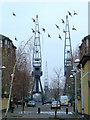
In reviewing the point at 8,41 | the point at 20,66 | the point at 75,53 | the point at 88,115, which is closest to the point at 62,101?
the point at 75,53

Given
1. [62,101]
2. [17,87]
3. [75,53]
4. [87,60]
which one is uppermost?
[75,53]

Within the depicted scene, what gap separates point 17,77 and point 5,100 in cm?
516

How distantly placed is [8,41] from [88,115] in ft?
124

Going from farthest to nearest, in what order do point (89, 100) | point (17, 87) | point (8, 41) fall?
point (8, 41), point (17, 87), point (89, 100)

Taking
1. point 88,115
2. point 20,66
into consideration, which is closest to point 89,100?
point 88,115

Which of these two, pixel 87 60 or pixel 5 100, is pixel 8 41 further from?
pixel 87 60

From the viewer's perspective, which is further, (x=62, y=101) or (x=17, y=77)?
(x=62, y=101)

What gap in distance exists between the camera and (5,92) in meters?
37.6

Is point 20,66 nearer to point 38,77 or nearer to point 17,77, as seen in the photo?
point 17,77

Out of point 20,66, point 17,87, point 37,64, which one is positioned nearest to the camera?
point 20,66

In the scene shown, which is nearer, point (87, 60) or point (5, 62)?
point (87, 60)

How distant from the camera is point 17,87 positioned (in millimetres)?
33625

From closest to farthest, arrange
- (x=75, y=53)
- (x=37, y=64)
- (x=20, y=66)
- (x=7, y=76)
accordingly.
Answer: (x=20, y=66) < (x=7, y=76) < (x=75, y=53) < (x=37, y=64)

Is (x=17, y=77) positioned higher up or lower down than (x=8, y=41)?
lower down
